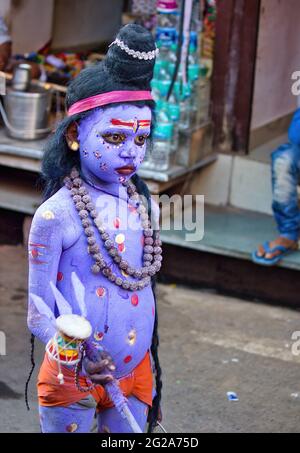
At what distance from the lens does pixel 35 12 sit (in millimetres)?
8109

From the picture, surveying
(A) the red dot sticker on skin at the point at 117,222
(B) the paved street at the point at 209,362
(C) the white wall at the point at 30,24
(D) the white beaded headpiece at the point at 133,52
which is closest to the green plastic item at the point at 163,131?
(B) the paved street at the point at 209,362

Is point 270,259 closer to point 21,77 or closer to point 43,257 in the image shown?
point 21,77

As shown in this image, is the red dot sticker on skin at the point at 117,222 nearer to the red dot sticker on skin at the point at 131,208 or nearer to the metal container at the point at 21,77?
the red dot sticker on skin at the point at 131,208

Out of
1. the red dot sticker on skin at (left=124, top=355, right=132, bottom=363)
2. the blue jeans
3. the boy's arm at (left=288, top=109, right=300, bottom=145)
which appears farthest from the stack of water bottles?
the red dot sticker on skin at (left=124, top=355, right=132, bottom=363)

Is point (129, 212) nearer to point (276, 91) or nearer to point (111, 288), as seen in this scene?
point (111, 288)

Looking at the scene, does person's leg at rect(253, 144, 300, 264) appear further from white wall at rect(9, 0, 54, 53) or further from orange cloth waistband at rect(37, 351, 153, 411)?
orange cloth waistband at rect(37, 351, 153, 411)

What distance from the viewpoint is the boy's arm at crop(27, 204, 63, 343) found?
3352 millimetres

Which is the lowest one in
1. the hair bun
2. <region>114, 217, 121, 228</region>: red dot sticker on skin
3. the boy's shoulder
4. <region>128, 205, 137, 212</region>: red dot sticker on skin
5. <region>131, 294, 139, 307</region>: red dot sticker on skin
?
<region>131, 294, 139, 307</region>: red dot sticker on skin

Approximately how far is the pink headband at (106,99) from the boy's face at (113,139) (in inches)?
1.0

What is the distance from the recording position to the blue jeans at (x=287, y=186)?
6301mm

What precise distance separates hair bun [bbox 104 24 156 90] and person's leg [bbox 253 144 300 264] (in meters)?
3.00

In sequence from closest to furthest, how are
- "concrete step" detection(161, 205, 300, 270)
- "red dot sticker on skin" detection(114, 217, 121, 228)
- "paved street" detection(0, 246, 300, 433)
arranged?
"red dot sticker on skin" detection(114, 217, 121, 228) < "paved street" detection(0, 246, 300, 433) < "concrete step" detection(161, 205, 300, 270)

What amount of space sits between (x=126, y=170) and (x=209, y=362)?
2.45 metres
